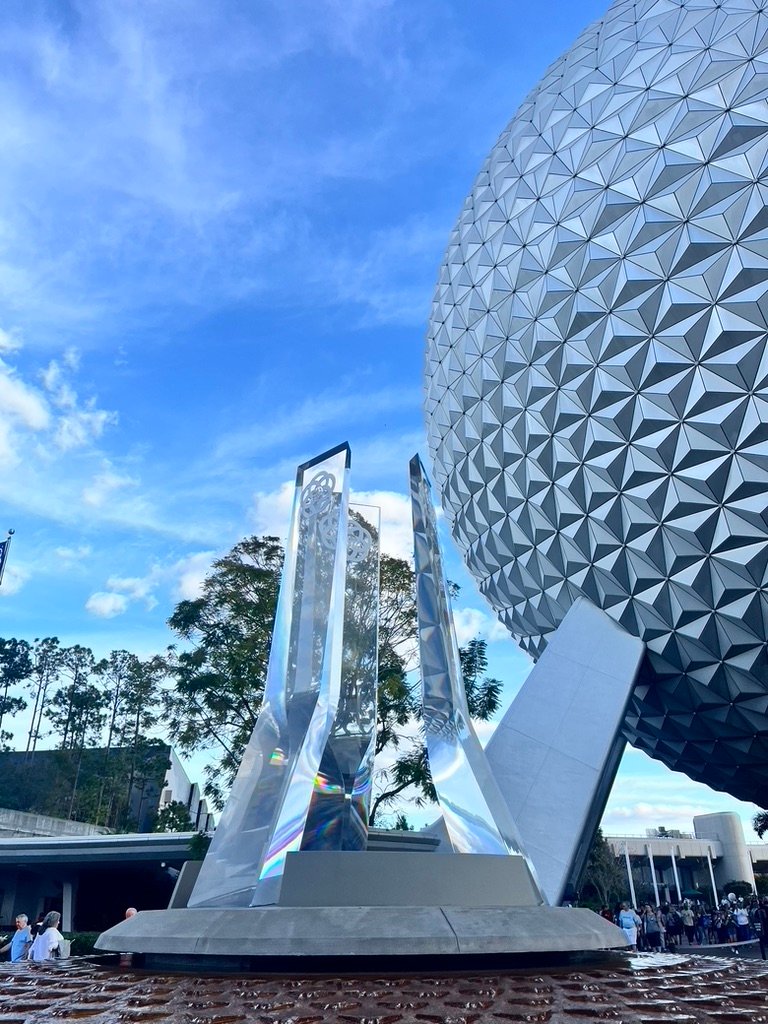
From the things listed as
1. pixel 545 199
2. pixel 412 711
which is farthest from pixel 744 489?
pixel 412 711

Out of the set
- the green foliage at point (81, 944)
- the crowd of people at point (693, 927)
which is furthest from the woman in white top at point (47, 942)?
the green foliage at point (81, 944)

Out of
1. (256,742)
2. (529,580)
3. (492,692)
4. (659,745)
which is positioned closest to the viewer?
(256,742)

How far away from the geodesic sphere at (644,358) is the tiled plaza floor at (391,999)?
7.74 metres

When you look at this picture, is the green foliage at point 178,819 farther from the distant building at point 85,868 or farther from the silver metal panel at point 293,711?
the silver metal panel at point 293,711

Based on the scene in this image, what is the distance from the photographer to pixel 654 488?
1246cm

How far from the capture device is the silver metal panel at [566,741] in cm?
1094

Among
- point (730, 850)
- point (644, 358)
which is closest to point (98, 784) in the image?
point (730, 850)

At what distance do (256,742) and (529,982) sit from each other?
169 inches

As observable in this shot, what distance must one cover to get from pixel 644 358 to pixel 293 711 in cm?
810

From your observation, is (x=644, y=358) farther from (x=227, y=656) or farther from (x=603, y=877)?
(x=603, y=877)

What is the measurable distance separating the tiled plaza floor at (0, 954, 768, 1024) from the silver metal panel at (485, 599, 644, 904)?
17.4 ft

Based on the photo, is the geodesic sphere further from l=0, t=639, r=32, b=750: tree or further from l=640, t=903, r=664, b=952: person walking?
l=0, t=639, r=32, b=750: tree

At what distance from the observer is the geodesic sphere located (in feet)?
38.3

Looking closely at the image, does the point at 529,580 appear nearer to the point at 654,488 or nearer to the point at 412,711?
the point at 654,488
